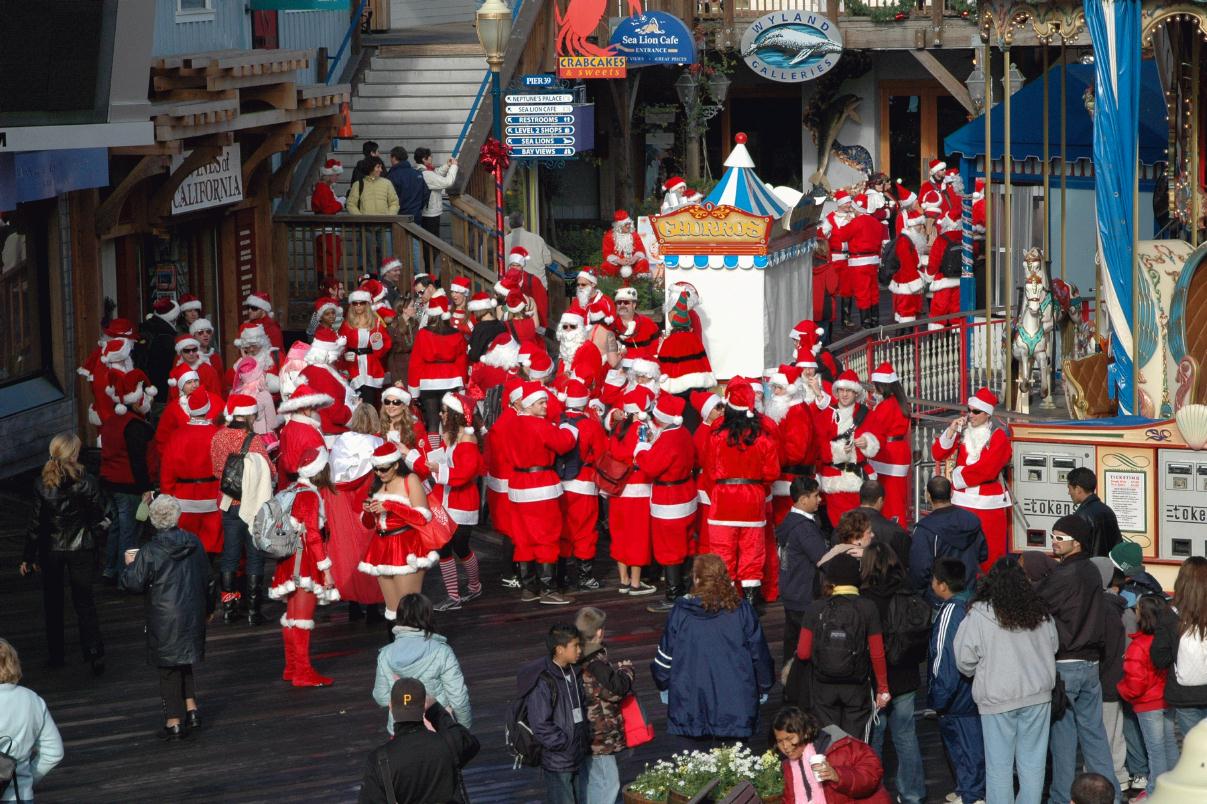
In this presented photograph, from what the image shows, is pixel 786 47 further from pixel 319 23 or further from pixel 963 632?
pixel 963 632

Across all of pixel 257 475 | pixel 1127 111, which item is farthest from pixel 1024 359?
pixel 257 475

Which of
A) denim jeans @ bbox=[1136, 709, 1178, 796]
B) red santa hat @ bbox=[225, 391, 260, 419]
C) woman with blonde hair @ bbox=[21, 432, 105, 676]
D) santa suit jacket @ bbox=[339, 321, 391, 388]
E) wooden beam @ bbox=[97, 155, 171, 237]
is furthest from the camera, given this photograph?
wooden beam @ bbox=[97, 155, 171, 237]

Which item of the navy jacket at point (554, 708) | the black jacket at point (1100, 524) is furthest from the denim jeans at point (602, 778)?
the black jacket at point (1100, 524)

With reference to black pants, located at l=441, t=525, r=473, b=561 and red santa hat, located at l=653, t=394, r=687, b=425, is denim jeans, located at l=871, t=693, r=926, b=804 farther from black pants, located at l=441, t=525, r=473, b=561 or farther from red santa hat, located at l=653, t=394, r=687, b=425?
black pants, located at l=441, t=525, r=473, b=561

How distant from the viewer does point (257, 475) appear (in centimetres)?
1330

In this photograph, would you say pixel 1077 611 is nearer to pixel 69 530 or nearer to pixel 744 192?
pixel 69 530

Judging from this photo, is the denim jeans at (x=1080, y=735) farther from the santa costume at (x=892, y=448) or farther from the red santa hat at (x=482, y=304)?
the red santa hat at (x=482, y=304)

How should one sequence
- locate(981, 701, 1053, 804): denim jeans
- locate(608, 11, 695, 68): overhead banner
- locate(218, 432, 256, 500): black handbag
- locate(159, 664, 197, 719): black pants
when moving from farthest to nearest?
locate(608, 11, 695, 68): overhead banner, locate(218, 432, 256, 500): black handbag, locate(159, 664, 197, 719): black pants, locate(981, 701, 1053, 804): denim jeans

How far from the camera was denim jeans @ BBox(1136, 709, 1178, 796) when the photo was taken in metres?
10.4

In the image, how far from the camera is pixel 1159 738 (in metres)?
10.5

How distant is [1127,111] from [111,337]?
838 centimetres

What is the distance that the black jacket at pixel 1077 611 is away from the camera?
10188mm

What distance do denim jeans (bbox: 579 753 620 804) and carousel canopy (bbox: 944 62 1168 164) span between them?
48.0ft

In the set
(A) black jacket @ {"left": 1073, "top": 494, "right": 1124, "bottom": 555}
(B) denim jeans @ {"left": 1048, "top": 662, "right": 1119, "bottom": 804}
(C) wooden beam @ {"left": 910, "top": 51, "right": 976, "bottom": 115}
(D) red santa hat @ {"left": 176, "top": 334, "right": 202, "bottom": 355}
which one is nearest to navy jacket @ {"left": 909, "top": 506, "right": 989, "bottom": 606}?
(A) black jacket @ {"left": 1073, "top": 494, "right": 1124, "bottom": 555}
